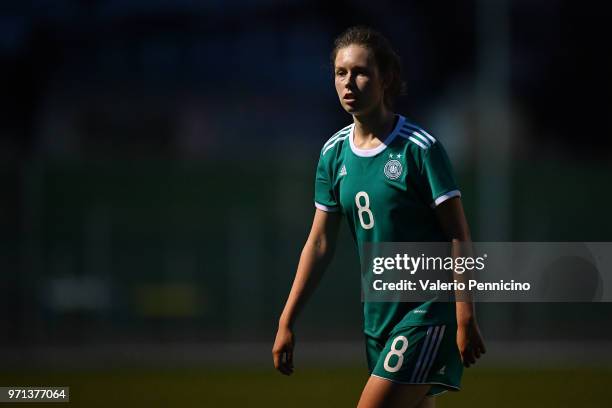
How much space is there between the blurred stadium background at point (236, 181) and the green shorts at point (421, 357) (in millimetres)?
1710

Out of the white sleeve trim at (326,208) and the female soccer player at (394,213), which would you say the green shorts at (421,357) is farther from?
the white sleeve trim at (326,208)

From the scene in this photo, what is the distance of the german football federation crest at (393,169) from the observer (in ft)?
15.5

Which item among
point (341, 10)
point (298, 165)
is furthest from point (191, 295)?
point (341, 10)

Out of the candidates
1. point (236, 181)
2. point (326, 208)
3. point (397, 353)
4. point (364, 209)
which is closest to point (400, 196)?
point (364, 209)

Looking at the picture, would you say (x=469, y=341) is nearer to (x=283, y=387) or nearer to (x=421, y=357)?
(x=421, y=357)

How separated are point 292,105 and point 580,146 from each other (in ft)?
25.6

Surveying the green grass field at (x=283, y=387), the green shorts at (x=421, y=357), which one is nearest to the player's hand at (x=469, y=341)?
the green shorts at (x=421, y=357)

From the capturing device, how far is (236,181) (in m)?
18.7

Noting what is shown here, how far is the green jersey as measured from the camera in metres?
4.67

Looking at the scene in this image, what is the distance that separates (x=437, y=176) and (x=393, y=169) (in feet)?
0.68

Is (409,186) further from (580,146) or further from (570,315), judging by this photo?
(580,146)

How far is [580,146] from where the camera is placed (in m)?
27.5

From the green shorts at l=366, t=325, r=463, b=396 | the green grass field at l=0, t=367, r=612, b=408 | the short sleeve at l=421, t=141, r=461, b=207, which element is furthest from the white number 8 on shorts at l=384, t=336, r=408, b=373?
the green grass field at l=0, t=367, r=612, b=408

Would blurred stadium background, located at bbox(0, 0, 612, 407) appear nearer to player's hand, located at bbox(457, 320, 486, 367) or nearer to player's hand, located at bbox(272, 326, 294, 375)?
player's hand, located at bbox(272, 326, 294, 375)
